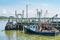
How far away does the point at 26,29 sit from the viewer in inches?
1387

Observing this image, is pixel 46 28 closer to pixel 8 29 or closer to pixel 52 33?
pixel 52 33

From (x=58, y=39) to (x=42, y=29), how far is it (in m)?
5.82

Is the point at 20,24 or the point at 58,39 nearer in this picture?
the point at 58,39

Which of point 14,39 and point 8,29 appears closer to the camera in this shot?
point 14,39

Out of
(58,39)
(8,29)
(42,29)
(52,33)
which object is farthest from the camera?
(8,29)

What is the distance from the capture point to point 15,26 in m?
43.4

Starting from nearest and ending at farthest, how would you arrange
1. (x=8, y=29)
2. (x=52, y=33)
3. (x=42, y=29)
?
(x=52, y=33)
(x=42, y=29)
(x=8, y=29)

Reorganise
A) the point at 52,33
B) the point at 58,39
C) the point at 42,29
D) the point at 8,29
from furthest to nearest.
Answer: the point at 8,29 < the point at 42,29 < the point at 52,33 < the point at 58,39

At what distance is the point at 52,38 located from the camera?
98.2 feet

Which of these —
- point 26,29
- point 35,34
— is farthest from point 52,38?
point 26,29

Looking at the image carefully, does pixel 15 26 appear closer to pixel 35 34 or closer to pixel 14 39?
pixel 35 34

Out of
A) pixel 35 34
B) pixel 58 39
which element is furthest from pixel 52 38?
pixel 35 34

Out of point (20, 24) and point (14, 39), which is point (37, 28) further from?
point (20, 24)

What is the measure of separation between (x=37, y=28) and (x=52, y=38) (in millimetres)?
4430
